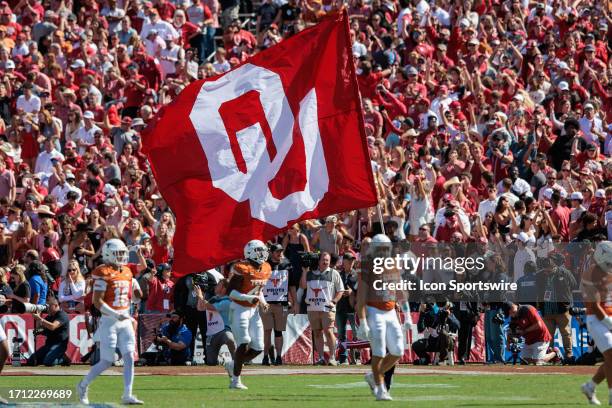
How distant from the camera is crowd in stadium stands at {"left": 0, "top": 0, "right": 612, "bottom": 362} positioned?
2450 centimetres

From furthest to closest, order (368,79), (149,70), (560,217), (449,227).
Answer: (149,70)
(368,79)
(560,217)
(449,227)

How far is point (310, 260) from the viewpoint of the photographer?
2372 cm

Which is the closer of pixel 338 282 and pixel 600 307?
pixel 600 307

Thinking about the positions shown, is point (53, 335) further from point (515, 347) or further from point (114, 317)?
point (114, 317)

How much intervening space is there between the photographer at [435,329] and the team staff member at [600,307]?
7.35 m

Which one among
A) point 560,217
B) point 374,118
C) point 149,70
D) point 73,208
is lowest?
point 560,217

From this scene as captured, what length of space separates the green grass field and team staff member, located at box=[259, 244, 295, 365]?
2.55m

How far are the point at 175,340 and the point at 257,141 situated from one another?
6486mm

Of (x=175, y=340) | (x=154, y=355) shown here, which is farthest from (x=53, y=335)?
(x=175, y=340)

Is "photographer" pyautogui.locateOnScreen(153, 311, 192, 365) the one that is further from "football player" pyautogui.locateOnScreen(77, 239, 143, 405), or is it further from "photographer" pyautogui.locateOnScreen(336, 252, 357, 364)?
"football player" pyautogui.locateOnScreen(77, 239, 143, 405)

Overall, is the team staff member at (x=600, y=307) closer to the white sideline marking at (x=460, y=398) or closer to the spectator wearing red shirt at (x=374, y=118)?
the white sideline marking at (x=460, y=398)

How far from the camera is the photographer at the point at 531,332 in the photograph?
22.9 m

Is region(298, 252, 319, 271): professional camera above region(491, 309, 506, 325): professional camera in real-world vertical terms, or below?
above

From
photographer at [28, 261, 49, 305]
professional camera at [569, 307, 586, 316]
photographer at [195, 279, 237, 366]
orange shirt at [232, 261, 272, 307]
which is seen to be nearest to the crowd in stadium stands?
photographer at [28, 261, 49, 305]
